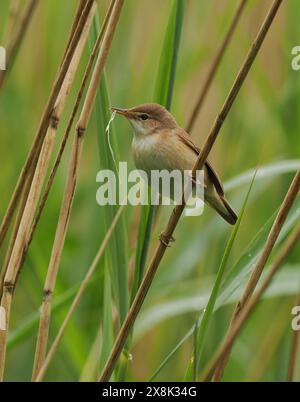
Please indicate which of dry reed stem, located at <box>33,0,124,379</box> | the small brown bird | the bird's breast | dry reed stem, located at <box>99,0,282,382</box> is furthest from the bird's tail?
dry reed stem, located at <box>33,0,124,379</box>

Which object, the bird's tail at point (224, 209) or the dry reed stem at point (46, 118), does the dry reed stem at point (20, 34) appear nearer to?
the dry reed stem at point (46, 118)

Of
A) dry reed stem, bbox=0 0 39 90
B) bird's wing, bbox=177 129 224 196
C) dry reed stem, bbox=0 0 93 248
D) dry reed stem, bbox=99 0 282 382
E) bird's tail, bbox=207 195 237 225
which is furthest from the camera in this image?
bird's tail, bbox=207 195 237 225

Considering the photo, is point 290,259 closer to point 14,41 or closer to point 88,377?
point 88,377

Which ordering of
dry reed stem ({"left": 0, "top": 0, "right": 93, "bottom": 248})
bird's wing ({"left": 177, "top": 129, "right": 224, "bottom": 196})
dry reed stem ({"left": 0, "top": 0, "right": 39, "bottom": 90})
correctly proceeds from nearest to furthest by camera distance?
dry reed stem ({"left": 0, "top": 0, "right": 93, "bottom": 248}) < dry reed stem ({"left": 0, "top": 0, "right": 39, "bottom": 90}) < bird's wing ({"left": 177, "top": 129, "right": 224, "bottom": 196})

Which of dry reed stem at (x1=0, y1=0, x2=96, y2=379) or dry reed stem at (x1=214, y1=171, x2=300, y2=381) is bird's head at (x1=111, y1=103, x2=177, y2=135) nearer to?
dry reed stem at (x1=0, y1=0, x2=96, y2=379)

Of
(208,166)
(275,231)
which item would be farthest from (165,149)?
(275,231)

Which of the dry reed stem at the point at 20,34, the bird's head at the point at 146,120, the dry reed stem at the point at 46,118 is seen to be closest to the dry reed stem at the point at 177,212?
the dry reed stem at the point at 46,118
